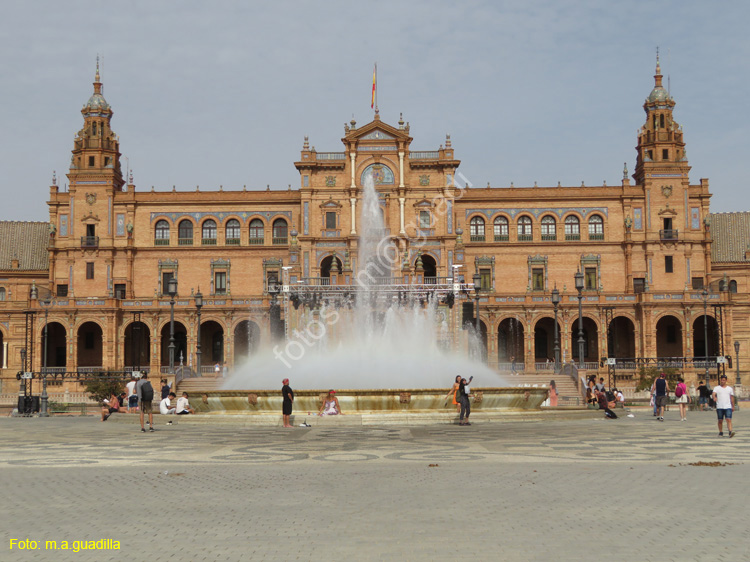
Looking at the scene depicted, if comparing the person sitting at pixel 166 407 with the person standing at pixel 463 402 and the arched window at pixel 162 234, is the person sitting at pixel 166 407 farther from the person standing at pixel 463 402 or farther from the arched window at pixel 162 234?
the arched window at pixel 162 234

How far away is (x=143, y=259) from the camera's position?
230 ft

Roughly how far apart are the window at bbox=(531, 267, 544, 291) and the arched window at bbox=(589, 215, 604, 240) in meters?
5.04

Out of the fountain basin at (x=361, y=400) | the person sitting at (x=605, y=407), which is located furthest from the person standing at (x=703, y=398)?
the fountain basin at (x=361, y=400)

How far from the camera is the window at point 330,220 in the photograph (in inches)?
2687

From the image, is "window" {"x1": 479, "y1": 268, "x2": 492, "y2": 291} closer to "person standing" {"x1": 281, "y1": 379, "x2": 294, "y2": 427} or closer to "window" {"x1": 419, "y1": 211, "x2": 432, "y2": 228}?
"window" {"x1": 419, "y1": 211, "x2": 432, "y2": 228}

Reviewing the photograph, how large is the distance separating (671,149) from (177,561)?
68.5 m

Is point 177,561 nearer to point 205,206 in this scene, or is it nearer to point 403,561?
point 403,561

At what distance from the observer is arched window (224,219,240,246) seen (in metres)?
71.1

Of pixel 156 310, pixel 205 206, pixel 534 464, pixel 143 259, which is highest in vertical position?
pixel 205 206

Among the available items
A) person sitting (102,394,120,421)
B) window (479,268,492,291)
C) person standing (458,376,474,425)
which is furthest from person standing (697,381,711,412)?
window (479,268,492,291)

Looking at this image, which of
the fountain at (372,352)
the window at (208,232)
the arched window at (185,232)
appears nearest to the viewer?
the fountain at (372,352)

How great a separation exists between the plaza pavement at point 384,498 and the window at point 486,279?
48.2 meters

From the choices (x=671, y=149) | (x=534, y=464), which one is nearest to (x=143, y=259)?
(x=671, y=149)

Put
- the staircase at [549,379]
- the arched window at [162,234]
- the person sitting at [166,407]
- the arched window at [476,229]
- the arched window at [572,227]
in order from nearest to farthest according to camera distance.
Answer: the person sitting at [166,407]
the staircase at [549,379]
the arched window at [572,227]
the arched window at [162,234]
the arched window at [476,229]
